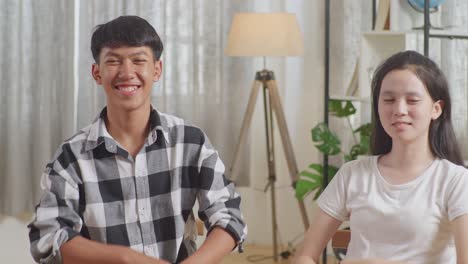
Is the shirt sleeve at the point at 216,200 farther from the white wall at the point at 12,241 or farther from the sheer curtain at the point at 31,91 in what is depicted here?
the white wall at the point at 12,241

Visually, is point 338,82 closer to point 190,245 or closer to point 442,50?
point 442,50

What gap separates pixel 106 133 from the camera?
1665mm

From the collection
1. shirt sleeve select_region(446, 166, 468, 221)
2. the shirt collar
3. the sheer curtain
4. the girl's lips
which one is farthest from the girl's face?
the sheer curtain

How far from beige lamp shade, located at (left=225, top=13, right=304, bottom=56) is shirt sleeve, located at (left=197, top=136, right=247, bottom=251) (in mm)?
2223

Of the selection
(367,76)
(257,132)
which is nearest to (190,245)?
(367,76)

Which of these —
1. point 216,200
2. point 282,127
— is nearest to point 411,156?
point 216,200

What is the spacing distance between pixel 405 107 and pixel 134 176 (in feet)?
1.85

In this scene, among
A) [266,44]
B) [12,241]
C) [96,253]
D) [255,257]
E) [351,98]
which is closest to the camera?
[96,253]

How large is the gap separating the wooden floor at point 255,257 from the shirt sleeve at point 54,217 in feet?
8.70

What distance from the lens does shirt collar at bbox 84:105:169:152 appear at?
1652 millimetres

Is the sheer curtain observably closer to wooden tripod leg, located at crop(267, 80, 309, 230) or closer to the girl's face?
wooden tripod leg, located at crop(267, 80, 309, 230)

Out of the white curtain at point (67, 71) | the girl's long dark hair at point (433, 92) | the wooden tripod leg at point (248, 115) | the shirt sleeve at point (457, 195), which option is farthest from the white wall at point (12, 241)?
the shirt sleeve at point (457, 195)

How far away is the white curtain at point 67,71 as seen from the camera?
12.8ft

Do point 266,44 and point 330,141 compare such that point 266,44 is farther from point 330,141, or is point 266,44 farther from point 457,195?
point 457,195
